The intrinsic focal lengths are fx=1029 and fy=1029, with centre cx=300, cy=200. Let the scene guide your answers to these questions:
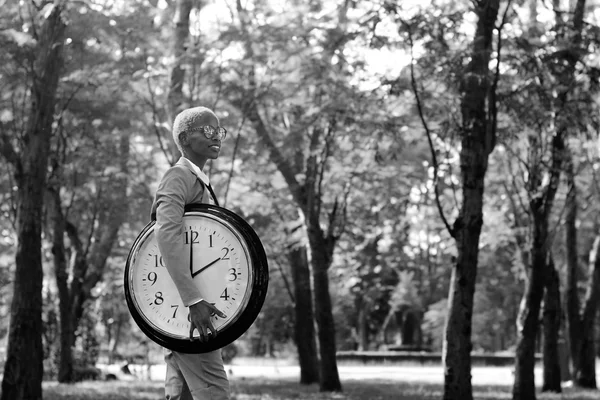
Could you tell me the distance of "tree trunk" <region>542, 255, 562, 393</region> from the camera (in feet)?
66.1

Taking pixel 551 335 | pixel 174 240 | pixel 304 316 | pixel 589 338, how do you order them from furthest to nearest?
1. pixel 589 338
2. pixel 304 316
3. pixel 551 335
4. pixel 174 240

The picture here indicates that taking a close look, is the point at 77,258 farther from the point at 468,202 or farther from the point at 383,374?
the point at 468,202

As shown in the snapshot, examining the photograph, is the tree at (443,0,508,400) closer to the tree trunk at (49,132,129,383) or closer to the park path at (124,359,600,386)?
the tree trunk at (49,132,129,383)

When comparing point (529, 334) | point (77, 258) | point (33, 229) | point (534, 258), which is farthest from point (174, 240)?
point (77, 258)

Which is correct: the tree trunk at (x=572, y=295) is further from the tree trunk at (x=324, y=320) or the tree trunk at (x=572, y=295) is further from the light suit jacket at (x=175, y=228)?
the light suit jacket at (x=175, y=228)

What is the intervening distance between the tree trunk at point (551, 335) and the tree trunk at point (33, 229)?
35.3ft

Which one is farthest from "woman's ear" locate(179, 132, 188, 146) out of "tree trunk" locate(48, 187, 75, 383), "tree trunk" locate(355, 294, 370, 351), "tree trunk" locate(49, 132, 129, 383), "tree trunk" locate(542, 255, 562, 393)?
"tree trunk" locate(355, 294, 370, 351)

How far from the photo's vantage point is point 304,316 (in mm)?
21516

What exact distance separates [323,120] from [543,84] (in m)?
4.45

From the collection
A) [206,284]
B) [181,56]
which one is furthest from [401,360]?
[206,284]

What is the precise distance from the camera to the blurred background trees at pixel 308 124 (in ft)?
41.4

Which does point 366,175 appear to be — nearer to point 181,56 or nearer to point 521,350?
point 521,350

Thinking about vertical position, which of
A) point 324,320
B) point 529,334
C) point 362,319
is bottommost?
point 529,334

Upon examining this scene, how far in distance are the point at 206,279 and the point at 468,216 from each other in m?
8.43
